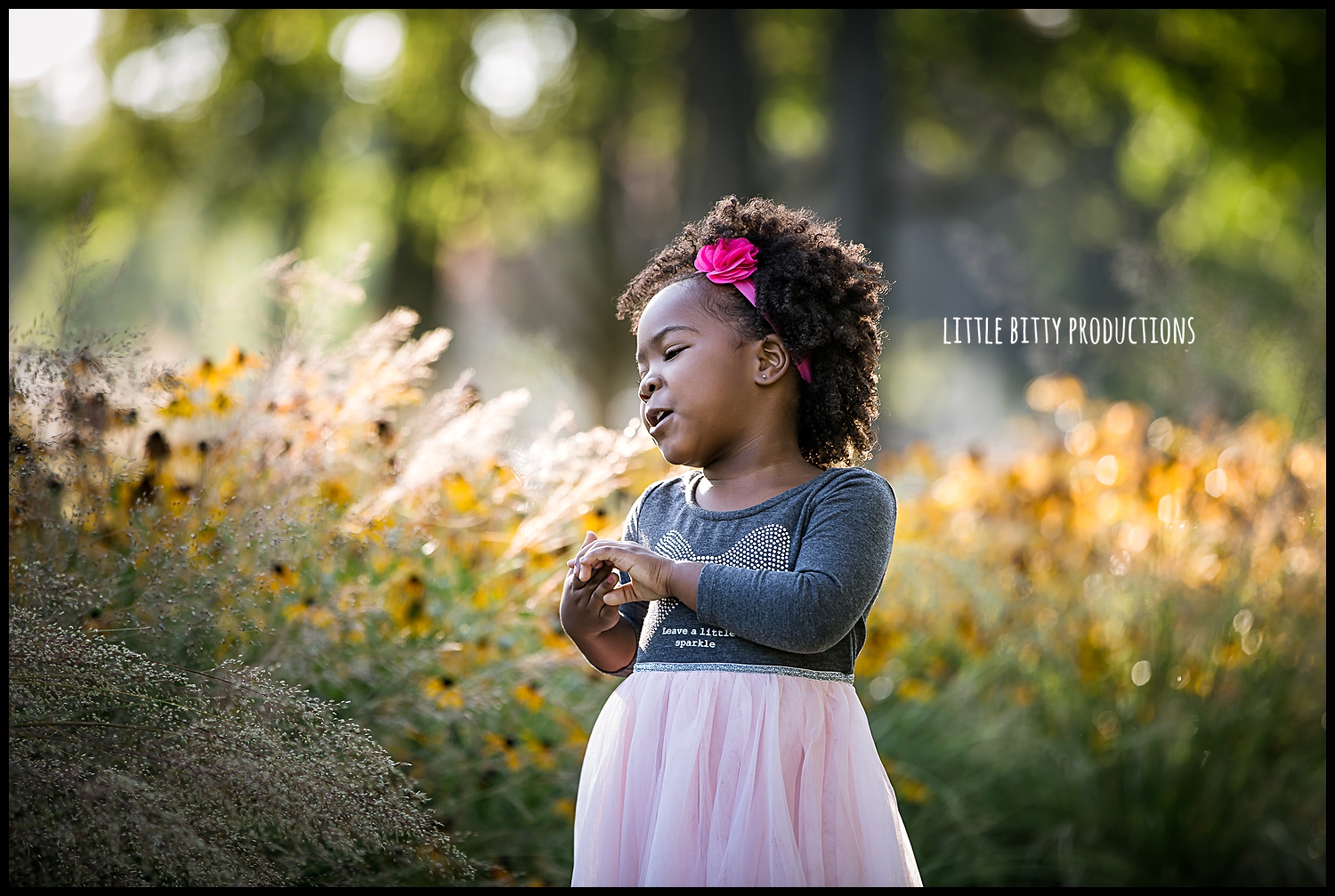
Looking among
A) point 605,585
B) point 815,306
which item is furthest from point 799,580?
point 815,306

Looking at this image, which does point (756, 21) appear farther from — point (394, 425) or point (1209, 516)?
point (394, 425)

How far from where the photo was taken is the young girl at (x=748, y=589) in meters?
1.56

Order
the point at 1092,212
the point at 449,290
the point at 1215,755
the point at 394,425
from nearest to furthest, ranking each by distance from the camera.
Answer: the point at 394,425 < the point at 1215,755 < the point at 449,290 < the point at 1092,212

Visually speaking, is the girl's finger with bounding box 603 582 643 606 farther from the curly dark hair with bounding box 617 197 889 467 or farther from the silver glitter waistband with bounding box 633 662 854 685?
the curly dark hair with bounding box 617 197 889 467

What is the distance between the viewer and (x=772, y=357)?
1733 millimetres

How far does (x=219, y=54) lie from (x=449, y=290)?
4.91 m

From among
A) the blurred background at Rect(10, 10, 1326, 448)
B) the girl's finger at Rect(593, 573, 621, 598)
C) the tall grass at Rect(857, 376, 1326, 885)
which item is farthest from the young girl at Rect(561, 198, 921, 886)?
the blurred background at Rect(10, 10, 1326, 448)

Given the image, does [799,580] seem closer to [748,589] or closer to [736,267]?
[748,589]

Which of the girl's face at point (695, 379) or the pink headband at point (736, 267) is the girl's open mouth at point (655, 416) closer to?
the girl's face at point (695, 379)

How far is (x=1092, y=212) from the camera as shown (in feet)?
47.1

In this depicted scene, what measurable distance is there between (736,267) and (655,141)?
8.83m

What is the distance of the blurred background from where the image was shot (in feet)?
21.5

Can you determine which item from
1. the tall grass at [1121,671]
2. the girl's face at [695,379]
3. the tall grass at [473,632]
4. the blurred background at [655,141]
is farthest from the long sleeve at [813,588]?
the blurred background at [655,141]

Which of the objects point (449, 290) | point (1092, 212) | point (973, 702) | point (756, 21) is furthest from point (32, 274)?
point (973, 702)
